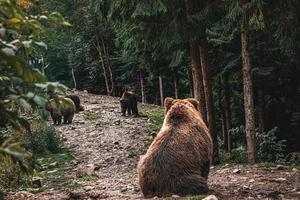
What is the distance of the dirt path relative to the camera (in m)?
9.56

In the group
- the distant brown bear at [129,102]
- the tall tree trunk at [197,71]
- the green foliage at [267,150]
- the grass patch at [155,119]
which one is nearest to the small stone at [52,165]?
the tall tree trunk at [197,71]

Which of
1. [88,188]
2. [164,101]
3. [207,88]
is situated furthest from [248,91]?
[88,188]

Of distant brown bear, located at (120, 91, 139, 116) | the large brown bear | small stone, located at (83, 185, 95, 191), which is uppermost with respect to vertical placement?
distant brown bear, located at (120, 91, 139, 116)

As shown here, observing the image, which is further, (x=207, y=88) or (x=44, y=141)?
(x=44, y=141)

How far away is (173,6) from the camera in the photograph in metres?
15.0

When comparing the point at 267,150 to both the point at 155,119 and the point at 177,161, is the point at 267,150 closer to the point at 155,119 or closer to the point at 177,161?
the point at 177,161

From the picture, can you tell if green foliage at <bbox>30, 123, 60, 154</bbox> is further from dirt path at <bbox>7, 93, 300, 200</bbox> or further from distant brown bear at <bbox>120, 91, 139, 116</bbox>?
distant brown bear at <bbox>120, 91, 139, 116</bbox>

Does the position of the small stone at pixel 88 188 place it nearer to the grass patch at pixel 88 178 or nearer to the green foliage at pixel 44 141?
the grass patch at pixel 88 178

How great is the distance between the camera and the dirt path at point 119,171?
956 centimetres

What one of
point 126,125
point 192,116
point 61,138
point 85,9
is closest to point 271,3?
point 192,116

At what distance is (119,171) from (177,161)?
616cm

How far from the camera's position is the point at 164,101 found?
33.2ft

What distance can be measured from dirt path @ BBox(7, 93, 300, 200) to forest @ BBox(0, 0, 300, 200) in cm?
4

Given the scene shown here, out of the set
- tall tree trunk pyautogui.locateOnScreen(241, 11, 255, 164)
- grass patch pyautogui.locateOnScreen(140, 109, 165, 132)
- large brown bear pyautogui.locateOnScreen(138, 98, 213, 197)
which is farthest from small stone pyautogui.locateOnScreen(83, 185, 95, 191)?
grass patch pyautogui.locateOnScreen(140, 109, 165, 132)
